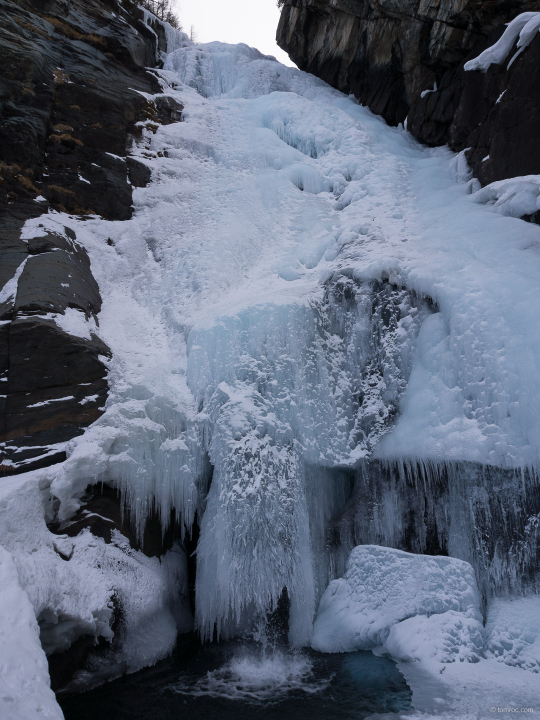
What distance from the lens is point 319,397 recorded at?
23.2 ft

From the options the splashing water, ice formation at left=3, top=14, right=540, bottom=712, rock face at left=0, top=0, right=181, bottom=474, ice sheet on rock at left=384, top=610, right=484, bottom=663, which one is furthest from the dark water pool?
rock face at left=0, top=0, right=181, bottom=474

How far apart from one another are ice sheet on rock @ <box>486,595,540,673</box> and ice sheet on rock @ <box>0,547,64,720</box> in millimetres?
4350

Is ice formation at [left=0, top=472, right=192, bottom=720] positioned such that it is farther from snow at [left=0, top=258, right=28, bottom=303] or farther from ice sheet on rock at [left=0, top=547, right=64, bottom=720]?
snow at [left=0, top=258, right=28, bottom=303]

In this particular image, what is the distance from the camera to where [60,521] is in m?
5.73

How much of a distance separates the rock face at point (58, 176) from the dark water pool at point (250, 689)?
9.01ft

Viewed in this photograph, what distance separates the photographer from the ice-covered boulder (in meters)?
5.35

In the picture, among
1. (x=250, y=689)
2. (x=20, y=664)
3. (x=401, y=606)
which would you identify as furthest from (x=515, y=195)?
(x=20, y=664)

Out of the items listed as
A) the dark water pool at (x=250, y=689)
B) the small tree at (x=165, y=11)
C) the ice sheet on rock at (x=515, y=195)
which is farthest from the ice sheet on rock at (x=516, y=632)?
the small tree at (x=165, y=11)

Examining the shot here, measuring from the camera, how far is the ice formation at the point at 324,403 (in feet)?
19.4

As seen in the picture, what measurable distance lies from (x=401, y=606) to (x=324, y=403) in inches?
108

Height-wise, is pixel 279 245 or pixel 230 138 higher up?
pixel 230 138

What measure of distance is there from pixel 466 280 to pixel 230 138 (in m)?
9.06

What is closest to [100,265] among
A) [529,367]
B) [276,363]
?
[276,363]

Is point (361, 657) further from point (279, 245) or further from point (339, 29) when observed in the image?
point (339, 29)
